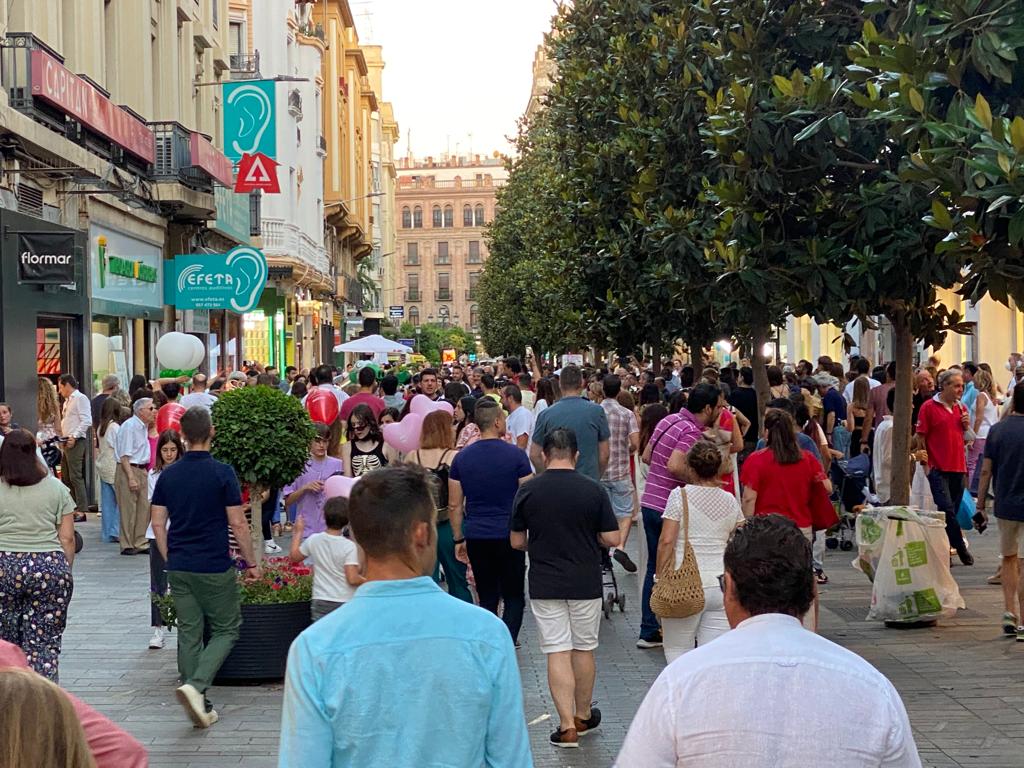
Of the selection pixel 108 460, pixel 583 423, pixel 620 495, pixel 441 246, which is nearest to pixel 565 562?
pixel 583 423

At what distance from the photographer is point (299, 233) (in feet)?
138

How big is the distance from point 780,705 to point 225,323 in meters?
31.4

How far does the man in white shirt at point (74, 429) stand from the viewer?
1778 centimetres

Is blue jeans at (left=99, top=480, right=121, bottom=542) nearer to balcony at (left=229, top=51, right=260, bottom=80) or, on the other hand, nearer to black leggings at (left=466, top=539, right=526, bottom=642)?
black leggings at (left=466, top=539, right=526, bottom=642)

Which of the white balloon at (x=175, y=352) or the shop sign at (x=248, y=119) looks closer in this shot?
the white balloon at (x=175, y=352)

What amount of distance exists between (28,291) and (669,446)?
11115 millimetres

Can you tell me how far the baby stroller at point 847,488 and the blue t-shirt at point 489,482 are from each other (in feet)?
22.1

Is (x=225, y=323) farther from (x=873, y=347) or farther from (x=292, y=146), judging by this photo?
(x=873, y=347)

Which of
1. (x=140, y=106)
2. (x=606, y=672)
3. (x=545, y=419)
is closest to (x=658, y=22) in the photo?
(x=545, y=419)

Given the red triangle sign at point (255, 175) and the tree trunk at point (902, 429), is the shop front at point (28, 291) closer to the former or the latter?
the red triangle sign at point (255, 175)

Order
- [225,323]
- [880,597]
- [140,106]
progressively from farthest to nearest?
[225,323] < [140,106] < [880,597]

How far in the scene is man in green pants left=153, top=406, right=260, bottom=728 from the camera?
809cm

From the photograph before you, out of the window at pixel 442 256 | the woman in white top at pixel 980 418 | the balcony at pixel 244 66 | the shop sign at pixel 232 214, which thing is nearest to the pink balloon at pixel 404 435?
the woman in white top at pixel 980 418

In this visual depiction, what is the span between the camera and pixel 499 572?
9.39 m
